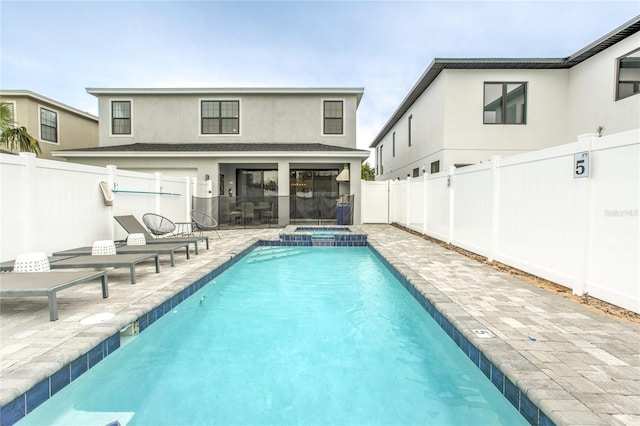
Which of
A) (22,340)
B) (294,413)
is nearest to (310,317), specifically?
(294,413)

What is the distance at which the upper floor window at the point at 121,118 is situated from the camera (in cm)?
1545

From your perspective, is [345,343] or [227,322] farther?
[227,322]

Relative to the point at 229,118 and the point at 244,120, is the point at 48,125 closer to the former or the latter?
the point at 229,118

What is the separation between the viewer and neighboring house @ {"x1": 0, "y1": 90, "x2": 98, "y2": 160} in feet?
50.5

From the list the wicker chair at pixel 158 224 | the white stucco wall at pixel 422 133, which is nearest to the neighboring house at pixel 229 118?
the white stucco wall at pixel 422 133

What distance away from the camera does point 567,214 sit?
13.7 ft

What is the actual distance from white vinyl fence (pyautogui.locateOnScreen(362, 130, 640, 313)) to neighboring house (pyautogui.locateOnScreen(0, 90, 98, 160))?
61.7 ft

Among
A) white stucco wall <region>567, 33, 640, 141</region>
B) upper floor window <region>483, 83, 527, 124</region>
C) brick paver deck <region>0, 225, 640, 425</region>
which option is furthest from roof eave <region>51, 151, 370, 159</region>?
brick paver deck <region>0, 225, 640, 425</region>

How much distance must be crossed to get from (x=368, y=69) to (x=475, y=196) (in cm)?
1590

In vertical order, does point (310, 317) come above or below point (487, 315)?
below

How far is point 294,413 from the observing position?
258 cm

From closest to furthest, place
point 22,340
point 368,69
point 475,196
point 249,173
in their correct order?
1. point 22,340
2. point 475,196
3. point 249,173
4. point 368,69

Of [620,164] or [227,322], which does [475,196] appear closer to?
[620,164]

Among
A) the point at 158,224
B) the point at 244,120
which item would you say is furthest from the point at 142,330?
the point at 244,120
